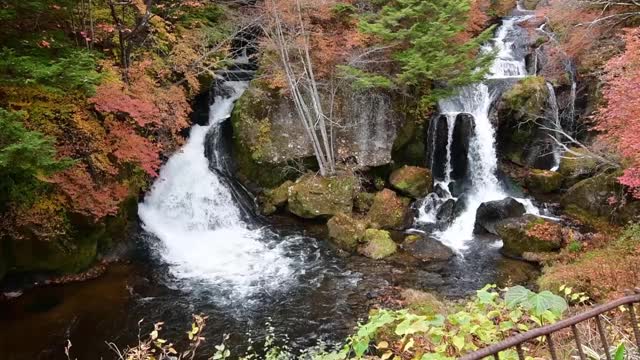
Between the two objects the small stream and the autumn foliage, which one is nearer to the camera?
the autumn foliage

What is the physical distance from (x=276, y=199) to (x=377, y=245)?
4162 mm

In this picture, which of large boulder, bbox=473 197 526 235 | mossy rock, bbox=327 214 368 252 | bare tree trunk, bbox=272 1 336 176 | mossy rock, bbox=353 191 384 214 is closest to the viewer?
mossy rock, bbox=327 214 368 252

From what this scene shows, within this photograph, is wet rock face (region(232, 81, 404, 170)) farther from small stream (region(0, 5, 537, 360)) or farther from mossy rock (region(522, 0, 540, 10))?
mossy rock (region(522, 0, 540, 10))

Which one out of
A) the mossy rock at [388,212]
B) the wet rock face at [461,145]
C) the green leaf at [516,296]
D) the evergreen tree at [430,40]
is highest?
the evergreen tree at [430,40]

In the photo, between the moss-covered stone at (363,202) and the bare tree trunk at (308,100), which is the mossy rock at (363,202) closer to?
the moss-covered stone at (363,202)

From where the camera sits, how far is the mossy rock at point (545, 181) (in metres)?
15.1

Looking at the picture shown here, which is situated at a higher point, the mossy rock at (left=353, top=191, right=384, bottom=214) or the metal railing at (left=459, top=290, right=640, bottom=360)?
the metal railing at (left=459, top=290, right=640, bottom=360)

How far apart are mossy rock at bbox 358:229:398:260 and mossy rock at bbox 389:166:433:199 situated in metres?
2.62

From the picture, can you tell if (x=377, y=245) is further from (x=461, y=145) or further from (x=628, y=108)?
(x=628, y=108)

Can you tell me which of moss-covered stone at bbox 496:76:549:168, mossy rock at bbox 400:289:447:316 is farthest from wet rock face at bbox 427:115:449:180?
mossy rock at bbox 400:289:447:316

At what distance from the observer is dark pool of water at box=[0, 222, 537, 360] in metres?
8.65

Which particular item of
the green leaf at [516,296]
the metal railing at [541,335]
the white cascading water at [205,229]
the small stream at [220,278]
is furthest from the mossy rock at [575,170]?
the metal railing at [541,335]

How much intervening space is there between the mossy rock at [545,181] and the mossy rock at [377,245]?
6040 mm

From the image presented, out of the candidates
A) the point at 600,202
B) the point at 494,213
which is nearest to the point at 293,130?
the point at 494,213
